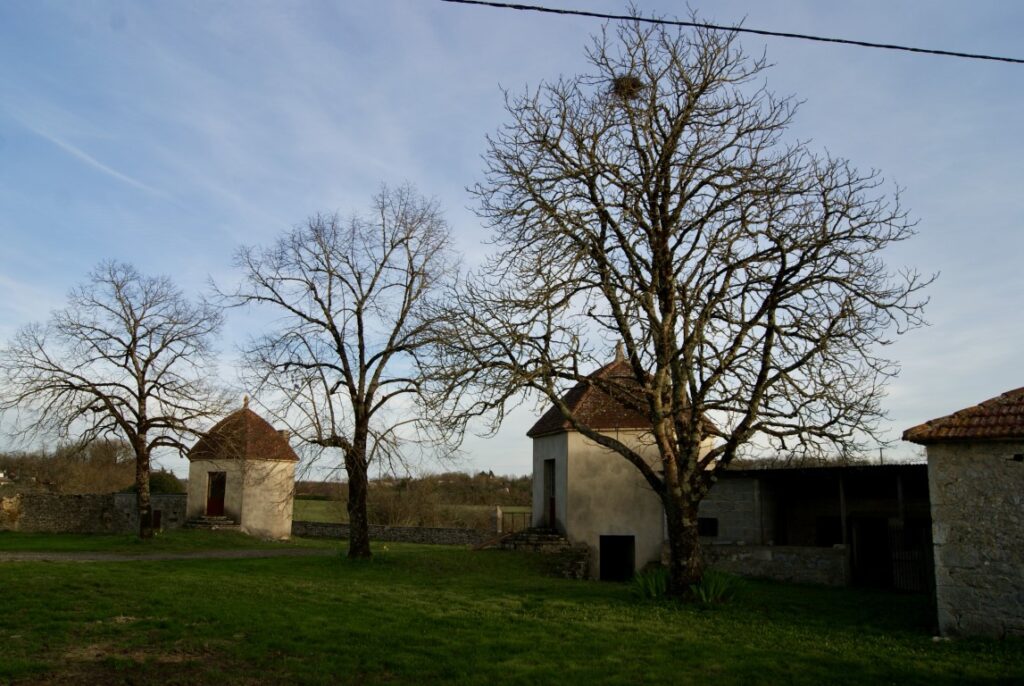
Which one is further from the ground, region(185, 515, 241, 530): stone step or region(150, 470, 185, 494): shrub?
region(150, 470, 185, 494): shrub

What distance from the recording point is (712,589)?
50.2ft

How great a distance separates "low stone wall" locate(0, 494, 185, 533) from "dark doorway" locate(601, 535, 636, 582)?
891 inches

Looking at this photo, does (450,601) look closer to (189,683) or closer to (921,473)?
(189,683)

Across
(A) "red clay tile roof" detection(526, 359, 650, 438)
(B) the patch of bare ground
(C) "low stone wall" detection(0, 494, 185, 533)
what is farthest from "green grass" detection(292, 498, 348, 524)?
(B) the patch of bare ground

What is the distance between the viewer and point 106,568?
736 inches

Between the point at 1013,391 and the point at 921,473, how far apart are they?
6.98 meters

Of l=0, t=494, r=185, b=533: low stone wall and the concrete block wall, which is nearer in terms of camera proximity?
the concrete block wall

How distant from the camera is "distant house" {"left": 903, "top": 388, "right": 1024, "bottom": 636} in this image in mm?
12781

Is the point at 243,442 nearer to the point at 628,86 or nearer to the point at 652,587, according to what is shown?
the point at 652,587

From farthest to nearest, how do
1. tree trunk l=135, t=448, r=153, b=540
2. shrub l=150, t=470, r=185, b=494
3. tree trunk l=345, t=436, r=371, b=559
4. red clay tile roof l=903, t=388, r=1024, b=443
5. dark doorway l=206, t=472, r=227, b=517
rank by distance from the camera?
1. shrub l=150, t=470, r=185, b=494
2. dark doorway l=206, t=472, r=227, b=517
3. tree trunk l=135, t=448, r=153, b=540
4. tree trunk l=345, t=436, r=371, b=559
5. red clay tile roof l=903, t=388, r=1024, b=443

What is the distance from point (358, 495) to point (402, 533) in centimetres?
2036

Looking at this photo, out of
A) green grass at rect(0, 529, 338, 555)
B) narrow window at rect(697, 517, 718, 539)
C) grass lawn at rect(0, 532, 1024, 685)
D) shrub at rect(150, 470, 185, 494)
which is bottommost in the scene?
green grass at rect(0, 529, 338, 555)

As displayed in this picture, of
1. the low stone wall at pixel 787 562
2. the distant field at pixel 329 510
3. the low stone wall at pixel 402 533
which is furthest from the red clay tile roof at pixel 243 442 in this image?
the low stone wall at pixel 787 562

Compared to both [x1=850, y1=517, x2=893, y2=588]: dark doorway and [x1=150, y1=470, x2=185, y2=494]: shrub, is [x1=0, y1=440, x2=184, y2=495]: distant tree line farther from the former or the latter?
[x1=850, y1=517, x2=893, y2=588]: dark doorway
